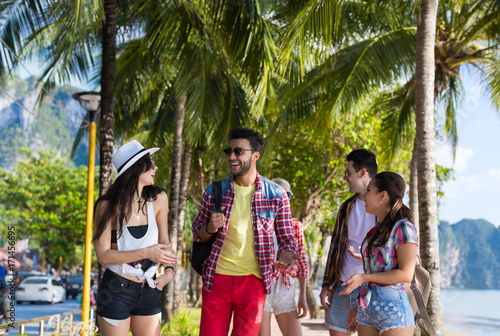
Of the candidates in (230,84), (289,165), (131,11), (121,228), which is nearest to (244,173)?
(121,228)

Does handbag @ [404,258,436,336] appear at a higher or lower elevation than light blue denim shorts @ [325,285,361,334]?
higher

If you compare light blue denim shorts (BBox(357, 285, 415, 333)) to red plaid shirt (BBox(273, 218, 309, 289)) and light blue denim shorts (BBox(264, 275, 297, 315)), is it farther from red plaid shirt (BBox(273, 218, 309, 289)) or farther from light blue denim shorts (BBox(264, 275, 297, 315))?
light blue denim shorts (BBox(264, 275, 297, 315))

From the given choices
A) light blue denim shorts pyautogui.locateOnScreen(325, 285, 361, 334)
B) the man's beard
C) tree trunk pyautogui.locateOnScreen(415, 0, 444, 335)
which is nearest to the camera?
the man's beard

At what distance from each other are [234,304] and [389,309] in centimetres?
→ 120

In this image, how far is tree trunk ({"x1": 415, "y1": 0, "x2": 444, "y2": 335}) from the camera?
23.3 ft

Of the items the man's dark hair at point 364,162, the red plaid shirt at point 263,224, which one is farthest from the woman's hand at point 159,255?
the man's dark hair at point 364,162

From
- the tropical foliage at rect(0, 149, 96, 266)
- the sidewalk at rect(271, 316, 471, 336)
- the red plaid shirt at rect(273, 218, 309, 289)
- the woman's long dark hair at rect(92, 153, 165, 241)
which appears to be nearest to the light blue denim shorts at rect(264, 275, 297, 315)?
the red plaid shirt at rect(273, 218, 309, 289)

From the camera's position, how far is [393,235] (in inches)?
135

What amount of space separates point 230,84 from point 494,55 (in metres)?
5.92

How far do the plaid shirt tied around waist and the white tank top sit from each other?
139 cm

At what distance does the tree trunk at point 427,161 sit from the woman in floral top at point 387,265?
12.3ft

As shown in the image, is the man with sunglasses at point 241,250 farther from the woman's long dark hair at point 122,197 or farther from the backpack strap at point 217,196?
the woman's long dark hair at point 122,197

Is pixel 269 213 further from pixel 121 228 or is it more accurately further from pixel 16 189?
pixel 16 189

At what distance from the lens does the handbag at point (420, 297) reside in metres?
3.59
